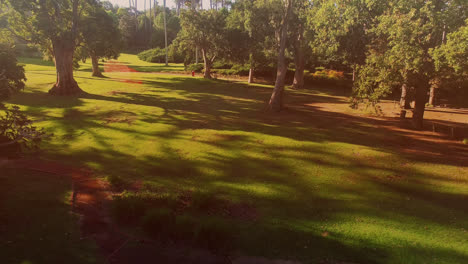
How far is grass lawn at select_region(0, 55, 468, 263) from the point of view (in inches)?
337

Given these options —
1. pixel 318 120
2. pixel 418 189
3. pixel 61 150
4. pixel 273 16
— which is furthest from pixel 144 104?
pixel 418 189

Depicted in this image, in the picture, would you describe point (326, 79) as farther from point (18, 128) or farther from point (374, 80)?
point (18, 128)

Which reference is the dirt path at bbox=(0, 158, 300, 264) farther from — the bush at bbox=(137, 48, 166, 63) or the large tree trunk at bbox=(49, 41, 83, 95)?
the bush at bbox=(137, 48, 166, 63)

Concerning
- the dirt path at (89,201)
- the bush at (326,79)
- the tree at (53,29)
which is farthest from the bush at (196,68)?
the dirt path at (89,201)

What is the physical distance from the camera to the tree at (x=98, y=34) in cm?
3200

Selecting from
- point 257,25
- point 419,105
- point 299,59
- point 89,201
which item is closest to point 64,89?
point 89,201

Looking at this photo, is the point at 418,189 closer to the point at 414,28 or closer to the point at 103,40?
the point at 414,28

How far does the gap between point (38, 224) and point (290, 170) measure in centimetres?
952

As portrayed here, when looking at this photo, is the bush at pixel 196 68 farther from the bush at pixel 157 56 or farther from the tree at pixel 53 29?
the tree at pixel 53 29

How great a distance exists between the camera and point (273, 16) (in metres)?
34.8

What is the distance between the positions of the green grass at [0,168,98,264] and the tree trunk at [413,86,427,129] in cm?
2093

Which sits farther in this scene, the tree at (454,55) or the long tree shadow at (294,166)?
the tree at (454,55)

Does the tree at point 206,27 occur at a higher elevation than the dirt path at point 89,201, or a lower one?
higher

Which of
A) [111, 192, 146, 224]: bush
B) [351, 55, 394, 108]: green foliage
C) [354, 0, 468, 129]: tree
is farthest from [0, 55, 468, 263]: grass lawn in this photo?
[354, 0, 468, 129]: tree
